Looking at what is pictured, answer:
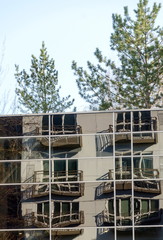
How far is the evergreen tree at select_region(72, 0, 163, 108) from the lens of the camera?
94.8 ft

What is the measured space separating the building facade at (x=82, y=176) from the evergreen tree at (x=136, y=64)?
36.3 ft

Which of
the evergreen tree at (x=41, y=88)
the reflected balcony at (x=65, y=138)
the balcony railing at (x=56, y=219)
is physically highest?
the evergreen tree at (x=41, y=88)

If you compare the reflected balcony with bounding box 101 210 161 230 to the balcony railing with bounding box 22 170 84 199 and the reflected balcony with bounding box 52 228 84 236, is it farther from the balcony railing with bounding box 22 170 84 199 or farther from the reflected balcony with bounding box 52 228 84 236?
the balcony railing with bounding box 22 170 84 199

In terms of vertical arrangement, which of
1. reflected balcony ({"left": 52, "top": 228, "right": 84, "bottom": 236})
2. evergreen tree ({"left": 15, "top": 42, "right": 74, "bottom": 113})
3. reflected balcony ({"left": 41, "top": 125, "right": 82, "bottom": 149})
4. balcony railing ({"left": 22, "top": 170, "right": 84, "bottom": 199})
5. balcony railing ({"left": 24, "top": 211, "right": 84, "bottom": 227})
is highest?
evergreen tree ({"left": 15, "top": 42, "right": 74, "bottom": 113})

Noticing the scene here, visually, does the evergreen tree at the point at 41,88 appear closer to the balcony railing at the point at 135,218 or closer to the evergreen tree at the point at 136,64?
the evergreen tree at the point at 136,64

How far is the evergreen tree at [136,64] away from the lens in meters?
28.9

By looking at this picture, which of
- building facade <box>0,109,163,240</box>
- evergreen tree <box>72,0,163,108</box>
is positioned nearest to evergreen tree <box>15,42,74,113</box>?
evergreen tree <box>72,0,163,108</box>

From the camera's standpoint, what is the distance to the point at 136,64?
94.8 ft

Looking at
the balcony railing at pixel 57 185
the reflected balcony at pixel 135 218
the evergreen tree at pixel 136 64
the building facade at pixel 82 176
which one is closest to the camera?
the reflected balcony at pixel 135 218

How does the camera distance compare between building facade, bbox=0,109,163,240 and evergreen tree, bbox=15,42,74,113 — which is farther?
evergreen tree, bbox=15,42,74,113

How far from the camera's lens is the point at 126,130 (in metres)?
17.9

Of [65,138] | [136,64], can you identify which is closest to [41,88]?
[136,64]

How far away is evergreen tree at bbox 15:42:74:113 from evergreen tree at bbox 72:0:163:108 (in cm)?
186

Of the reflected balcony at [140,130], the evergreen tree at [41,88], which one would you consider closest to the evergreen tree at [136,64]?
the evergreen tree at [41,88]
